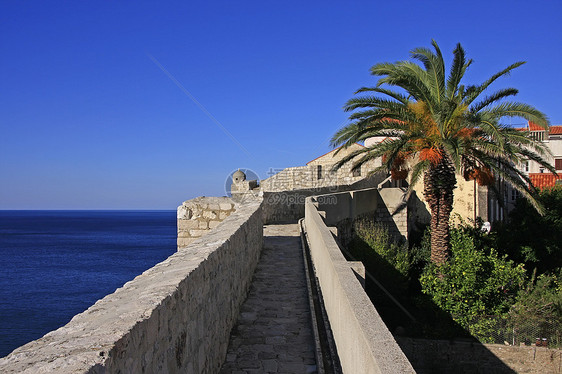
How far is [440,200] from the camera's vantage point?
13.7 meters

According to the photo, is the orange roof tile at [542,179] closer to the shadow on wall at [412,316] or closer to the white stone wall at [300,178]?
the white stone wall at [300,178]

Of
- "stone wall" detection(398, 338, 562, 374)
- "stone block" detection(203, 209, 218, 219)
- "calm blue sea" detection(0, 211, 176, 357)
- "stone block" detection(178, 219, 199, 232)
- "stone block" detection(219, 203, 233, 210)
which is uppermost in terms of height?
"stone block" detection(219, 203, 233, 210)

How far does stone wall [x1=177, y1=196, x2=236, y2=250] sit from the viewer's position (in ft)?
31.7

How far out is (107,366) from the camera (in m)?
1.72

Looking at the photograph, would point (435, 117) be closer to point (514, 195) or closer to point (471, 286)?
point (471, 286)

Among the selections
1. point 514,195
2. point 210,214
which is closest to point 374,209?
point 514,195

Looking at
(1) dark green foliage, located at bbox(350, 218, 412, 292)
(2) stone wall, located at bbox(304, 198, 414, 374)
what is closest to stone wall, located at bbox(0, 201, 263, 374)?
(2) stone wall, located at bbox(304, 198, 414, 374)

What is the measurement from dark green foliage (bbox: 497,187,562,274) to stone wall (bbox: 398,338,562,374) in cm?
888

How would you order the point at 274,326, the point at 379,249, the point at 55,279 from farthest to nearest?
the point at 55,279 → the point at 379,249 → the point at 274,326

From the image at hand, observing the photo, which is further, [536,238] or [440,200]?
[536,238]

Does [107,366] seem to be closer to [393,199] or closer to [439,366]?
[439,366]

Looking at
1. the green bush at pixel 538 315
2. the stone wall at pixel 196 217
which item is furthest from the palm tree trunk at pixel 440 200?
the stone wall at pixel 196 217

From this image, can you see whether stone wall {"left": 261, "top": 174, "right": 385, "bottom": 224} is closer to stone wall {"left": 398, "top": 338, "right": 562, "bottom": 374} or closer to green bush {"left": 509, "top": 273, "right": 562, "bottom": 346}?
stone wall {"left": 398, "top": 338, "right": 562, "bottom": 374}

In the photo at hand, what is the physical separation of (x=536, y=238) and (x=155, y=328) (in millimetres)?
22241
